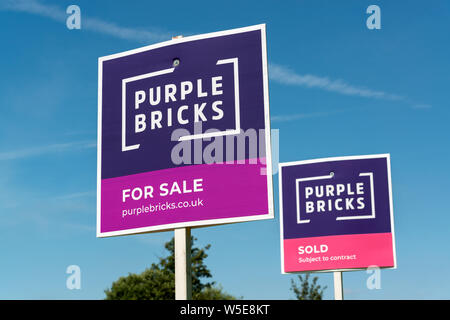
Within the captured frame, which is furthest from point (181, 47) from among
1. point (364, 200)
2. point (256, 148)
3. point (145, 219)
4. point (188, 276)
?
point (364, 200)

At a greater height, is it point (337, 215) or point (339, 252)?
point (337, 215)

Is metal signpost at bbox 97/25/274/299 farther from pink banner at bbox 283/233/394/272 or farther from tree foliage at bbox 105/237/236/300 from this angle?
tree foliage at bbox 105/237/236/300

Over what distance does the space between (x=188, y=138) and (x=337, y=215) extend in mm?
7293

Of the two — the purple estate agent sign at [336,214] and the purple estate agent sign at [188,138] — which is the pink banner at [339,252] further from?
the purple estate agent sign at [188,138]

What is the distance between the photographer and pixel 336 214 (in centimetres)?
1291

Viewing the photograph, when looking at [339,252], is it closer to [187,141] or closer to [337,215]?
[337,215]

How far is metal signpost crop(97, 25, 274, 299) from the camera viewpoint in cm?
612

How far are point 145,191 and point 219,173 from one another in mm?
808

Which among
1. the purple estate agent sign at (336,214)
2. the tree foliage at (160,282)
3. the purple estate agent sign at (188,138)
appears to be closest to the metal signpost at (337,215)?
the purple estate agent sign at (336,214)

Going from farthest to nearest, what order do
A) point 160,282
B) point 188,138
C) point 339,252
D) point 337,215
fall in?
point 160,282, point 339,252, point 337,215, point 188,138

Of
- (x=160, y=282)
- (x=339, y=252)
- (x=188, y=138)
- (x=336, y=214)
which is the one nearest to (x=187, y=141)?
(x=188, y=138)

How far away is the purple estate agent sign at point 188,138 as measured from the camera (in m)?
6.13

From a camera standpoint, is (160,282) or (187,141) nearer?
(187,141)
